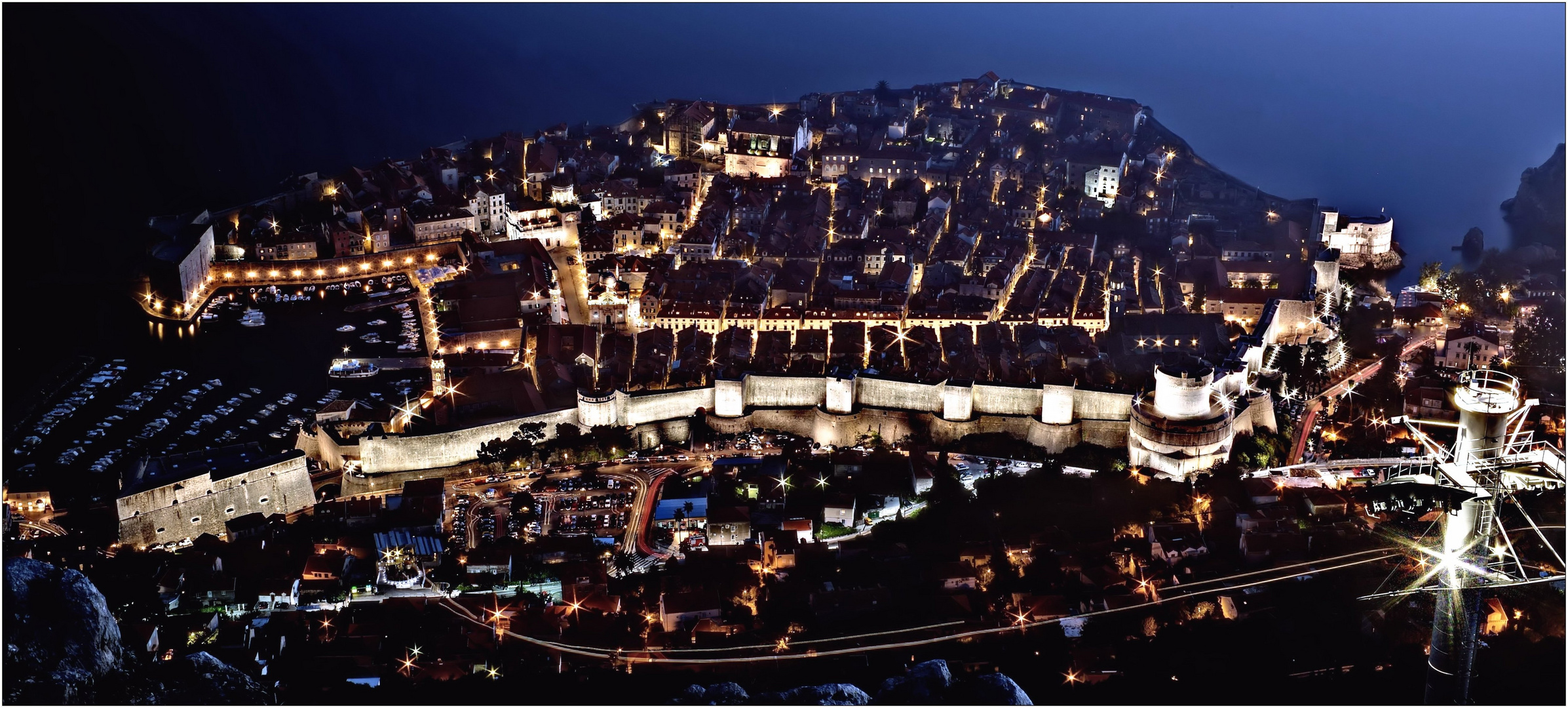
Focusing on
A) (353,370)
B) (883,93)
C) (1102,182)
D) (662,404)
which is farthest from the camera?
(883,93)

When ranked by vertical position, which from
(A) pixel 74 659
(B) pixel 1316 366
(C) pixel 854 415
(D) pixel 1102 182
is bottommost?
(A) pixel 74 659

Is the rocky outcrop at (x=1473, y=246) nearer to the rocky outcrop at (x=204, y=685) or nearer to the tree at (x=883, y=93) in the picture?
the tree at (x=883, y=93)

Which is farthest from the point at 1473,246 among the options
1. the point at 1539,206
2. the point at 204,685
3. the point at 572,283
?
the point at 204,685

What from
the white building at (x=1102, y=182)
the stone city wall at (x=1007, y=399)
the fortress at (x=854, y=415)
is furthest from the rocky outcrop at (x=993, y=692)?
the white building at (x=1102, y=182)

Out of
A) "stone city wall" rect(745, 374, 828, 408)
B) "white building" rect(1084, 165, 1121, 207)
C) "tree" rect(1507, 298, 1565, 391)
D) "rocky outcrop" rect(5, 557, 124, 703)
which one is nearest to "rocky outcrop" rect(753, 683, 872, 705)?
"rocky outcrop" rect(5, 557, 124, 703)

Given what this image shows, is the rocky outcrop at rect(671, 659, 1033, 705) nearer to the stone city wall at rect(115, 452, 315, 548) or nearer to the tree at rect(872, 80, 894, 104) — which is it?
the stone city wall at rect(115, 452, 315, 548)

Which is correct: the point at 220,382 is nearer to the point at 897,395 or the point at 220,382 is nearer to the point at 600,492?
the point at 600,492
